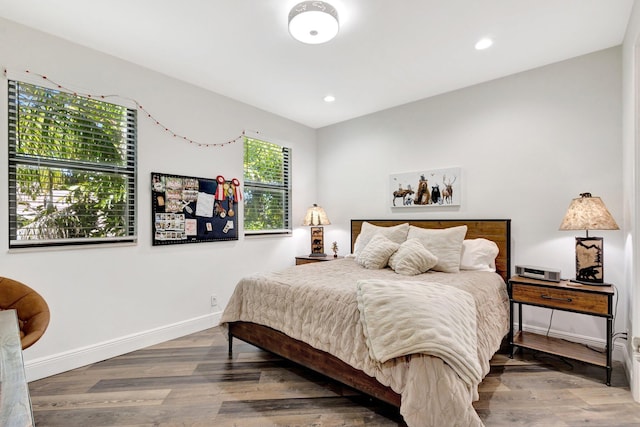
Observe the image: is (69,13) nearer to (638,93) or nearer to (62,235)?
(62,235)

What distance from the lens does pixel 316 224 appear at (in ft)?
13.8

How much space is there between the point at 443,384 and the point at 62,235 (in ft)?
9.38

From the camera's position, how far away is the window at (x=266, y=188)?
390cm

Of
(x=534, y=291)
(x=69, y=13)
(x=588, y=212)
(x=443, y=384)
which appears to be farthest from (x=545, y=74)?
(x=69, y=13)

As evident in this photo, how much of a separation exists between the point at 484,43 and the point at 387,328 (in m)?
2.35

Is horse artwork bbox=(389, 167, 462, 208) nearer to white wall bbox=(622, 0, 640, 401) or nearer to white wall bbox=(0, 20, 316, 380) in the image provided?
white wall bbox=(622, 0, 640, 401)

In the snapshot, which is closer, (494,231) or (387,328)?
(387,328)

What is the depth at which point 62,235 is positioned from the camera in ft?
8.01

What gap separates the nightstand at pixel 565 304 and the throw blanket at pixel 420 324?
0.87 m

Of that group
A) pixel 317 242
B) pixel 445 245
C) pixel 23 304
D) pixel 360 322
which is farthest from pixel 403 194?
pixel 23 304

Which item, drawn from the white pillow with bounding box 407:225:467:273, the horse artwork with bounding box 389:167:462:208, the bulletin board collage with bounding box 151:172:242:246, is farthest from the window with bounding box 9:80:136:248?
the horse artwork with bounding box 389:167:462:208

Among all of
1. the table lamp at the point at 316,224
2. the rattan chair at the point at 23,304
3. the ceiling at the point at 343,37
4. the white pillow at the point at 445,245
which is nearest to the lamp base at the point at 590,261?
the white pillow at the point at 445,245

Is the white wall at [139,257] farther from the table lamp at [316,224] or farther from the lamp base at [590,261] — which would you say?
the lamp base at [590,261]

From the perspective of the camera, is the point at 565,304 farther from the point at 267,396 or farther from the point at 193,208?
the point at 193,208
